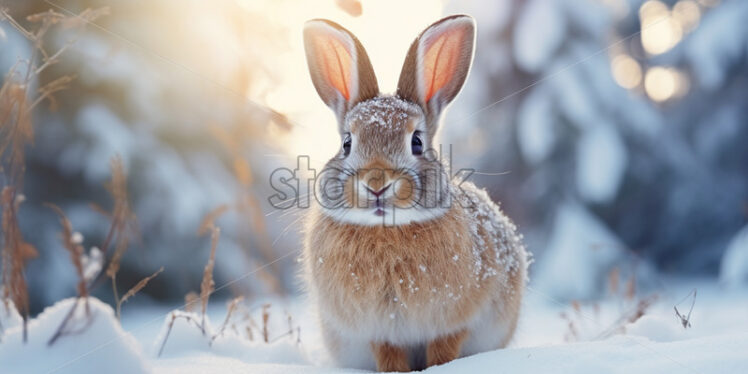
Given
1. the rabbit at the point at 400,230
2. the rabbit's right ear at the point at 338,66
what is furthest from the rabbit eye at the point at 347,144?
the rabbit's right ear at the point at 338,66

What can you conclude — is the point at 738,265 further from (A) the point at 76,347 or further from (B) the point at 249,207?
(A) the point at 76,347

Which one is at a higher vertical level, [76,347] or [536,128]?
[536,128]

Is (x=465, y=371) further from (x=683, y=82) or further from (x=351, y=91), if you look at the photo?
(x=683, y=82)

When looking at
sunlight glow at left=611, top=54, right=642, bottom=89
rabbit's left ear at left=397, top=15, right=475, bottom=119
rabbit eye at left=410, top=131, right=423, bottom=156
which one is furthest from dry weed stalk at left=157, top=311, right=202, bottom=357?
sunlight glow at left=611, top=54, right=642, bottom=89

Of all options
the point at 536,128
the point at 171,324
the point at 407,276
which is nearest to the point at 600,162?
the point at 536,128

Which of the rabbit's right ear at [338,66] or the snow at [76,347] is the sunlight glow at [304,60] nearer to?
the rabbit's right ear at [338,66]

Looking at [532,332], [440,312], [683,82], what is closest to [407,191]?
[440,312]
